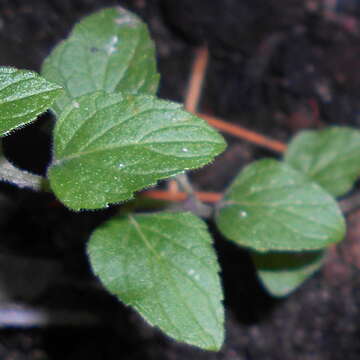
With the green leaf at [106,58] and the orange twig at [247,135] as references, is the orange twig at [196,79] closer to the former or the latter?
the orange twig at [247,135]

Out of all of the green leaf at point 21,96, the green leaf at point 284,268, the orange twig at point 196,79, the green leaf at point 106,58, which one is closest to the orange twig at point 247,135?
the orange twig at point 196,79

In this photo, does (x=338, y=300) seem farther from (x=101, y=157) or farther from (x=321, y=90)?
(x=101, y=157)

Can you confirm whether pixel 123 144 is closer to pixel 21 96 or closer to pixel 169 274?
pixel 21 96

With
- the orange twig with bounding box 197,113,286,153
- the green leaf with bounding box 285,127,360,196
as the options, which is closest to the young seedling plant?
the green leaf with bounding box 285,127,360,196

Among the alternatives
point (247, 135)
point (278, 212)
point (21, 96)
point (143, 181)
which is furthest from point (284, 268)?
point (21, 96)

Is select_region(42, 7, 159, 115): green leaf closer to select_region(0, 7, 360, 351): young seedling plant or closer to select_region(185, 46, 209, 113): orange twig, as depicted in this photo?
select_region(0, 7, 360, 351): young seedling plant

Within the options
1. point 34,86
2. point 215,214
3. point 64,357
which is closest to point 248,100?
point 215,214

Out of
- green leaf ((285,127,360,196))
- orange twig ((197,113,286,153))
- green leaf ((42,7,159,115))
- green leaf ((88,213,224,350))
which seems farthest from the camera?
orange twig ((197,113,286,153))
